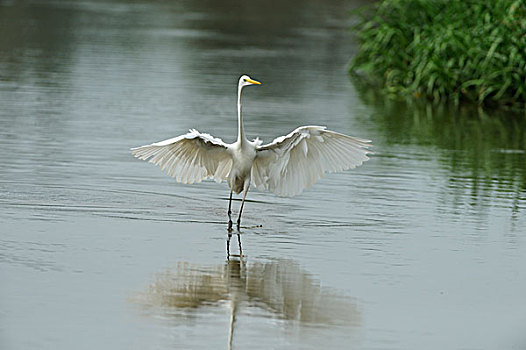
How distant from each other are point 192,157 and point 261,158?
66 cm

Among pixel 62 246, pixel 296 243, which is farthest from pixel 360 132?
pixel 62 246

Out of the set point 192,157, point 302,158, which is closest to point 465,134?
point 302,158

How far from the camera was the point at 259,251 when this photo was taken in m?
9.22

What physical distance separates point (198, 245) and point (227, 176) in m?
1.31

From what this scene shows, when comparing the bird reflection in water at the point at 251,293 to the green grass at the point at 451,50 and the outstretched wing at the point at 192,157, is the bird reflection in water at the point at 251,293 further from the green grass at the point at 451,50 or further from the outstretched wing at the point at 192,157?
the green grass at the point at 451,50

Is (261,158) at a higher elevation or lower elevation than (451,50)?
lower

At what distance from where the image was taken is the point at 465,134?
17.3m

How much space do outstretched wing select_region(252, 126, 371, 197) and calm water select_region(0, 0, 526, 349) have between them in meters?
0.42

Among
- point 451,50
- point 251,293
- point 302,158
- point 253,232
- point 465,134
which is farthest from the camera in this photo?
point 451,50

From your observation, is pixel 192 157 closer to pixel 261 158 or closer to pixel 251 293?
pixel 261 158

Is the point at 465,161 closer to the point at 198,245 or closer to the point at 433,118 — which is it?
the point at 433,118

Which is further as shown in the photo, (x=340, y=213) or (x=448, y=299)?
(x=340, y=213)

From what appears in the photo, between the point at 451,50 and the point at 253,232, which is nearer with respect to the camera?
the point at 253,232

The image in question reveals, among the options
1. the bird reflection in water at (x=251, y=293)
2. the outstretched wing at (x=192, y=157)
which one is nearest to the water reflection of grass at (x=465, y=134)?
the outstretched wing at (x=192, y=157)
